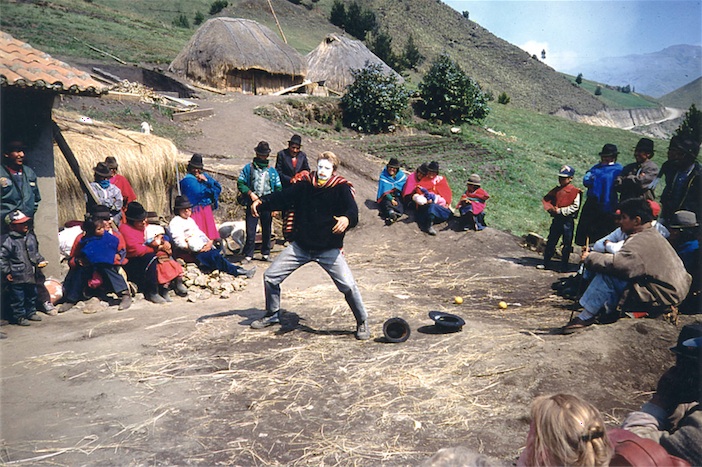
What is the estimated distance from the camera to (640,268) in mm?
5773

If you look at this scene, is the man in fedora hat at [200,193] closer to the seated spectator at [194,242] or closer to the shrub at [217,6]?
the seated spectator at [194,242]

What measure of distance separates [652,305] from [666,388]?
2546mm

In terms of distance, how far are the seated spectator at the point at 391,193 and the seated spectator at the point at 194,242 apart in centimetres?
419

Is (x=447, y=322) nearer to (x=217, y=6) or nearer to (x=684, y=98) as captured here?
(x=217, y=6)

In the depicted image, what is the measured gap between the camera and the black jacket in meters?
6.07

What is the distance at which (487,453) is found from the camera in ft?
13.2

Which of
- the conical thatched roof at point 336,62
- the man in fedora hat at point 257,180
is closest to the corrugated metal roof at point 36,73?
the man in fedora hat at point 257,180

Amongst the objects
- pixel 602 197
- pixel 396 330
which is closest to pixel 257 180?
pixel 396 330

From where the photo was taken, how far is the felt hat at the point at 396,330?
6.18 m

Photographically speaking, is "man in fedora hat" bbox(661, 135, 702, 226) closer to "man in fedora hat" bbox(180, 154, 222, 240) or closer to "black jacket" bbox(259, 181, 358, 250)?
"black jacket" bbox(259, 181, 358, 250)

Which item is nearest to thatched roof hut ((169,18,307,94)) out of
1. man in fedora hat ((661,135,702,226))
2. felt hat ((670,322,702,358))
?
man in fedora hat ((661,135,702,226))

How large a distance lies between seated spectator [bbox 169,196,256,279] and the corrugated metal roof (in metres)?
2.10

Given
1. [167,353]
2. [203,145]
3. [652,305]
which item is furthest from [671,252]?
[203,145]

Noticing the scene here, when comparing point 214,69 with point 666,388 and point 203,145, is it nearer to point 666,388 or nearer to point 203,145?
point 203,145
